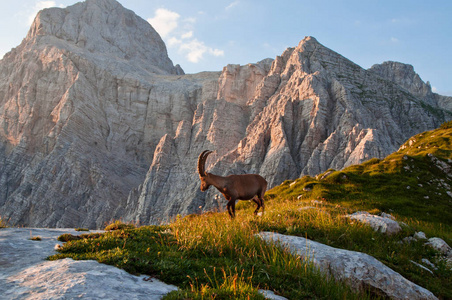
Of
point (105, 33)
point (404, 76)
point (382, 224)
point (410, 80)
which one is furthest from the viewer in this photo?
point (404, 76)

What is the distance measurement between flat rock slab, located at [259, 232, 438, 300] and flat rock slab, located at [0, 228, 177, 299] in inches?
166

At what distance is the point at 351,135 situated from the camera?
71.3 m

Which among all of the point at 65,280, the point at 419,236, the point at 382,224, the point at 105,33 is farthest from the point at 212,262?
the point at 105,33

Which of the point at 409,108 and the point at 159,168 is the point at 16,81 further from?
the point at 409,108

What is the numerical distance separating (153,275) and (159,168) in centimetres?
9717

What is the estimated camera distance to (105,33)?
160 meters

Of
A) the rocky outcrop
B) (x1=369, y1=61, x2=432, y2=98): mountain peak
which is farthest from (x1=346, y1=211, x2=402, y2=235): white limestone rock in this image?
(x1=369, y1=61, x2=432, y2=98): mountain peak

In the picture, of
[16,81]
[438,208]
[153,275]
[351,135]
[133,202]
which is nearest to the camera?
[153,275]

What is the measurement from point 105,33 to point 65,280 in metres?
173

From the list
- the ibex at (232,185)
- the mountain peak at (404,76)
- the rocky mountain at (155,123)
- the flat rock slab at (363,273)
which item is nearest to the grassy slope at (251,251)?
the flat rock slab at (363,273)

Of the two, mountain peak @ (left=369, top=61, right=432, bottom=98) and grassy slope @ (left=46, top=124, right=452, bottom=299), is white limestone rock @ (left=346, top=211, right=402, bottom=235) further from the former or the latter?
mountain peak @ (left=369, top=61, right=432, bottom=98)

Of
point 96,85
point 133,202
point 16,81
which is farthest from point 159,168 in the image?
point 16,81

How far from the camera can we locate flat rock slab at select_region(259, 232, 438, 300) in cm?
834

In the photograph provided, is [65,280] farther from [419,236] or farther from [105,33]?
[105,33]
